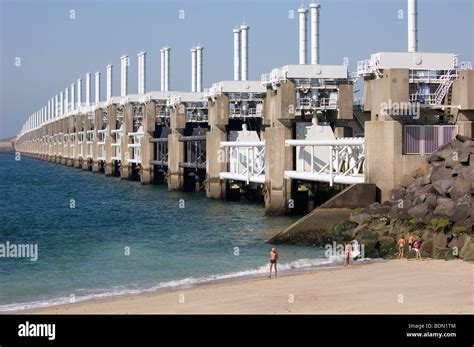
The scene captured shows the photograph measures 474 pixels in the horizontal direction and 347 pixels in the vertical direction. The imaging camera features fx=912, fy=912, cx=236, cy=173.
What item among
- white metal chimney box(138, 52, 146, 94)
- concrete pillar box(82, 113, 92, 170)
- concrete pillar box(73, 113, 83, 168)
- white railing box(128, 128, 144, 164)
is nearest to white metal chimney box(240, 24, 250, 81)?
white railing box(128, 128, 144, 164)

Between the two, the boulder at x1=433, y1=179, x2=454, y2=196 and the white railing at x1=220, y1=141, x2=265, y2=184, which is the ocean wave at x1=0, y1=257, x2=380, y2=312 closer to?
the boulder at x1=433, y1=179, x2=454, y2=196

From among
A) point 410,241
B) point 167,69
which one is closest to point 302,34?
point 410,241

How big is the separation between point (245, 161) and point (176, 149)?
15.5 metres

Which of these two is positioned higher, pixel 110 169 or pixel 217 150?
pixel 217 150

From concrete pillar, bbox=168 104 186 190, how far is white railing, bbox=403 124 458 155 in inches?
1503

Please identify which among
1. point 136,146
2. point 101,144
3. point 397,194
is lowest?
point 397,194

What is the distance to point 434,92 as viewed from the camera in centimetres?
4162

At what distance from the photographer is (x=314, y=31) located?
5541 cm

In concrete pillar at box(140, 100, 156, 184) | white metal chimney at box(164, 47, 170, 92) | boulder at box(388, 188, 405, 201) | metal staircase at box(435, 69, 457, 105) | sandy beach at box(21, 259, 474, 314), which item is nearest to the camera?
sandy beach at box(21, 259, 474, 314)

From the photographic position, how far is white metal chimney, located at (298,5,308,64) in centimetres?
5594

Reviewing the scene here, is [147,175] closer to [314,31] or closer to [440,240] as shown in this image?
[314,31]

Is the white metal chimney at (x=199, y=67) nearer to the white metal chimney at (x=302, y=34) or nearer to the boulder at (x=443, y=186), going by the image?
the white metal chimney at (x=302, y=34)
